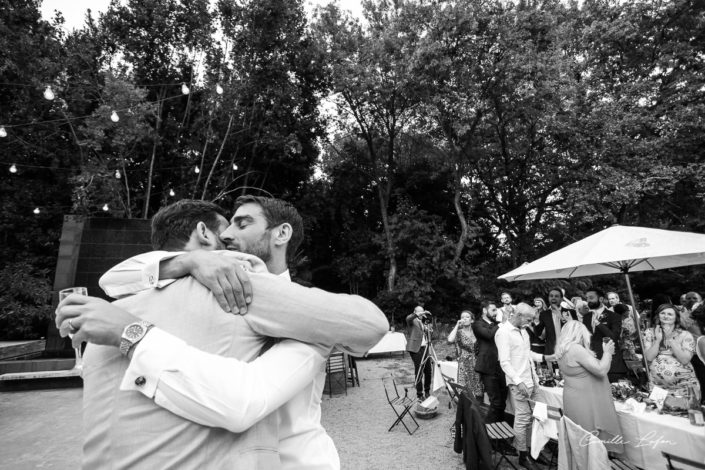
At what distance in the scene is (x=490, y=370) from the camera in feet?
18.3

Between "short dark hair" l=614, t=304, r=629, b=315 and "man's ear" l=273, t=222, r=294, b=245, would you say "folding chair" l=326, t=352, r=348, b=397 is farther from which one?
"man's ear" l=273, t=222, r=294, b=245

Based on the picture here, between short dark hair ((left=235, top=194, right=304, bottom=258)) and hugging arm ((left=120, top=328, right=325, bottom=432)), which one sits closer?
hugging arm ((left=120, top=328, right=325, bottom=432))

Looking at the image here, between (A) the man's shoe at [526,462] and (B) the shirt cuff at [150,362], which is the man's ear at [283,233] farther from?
(A) the man's shoe at [526,462]

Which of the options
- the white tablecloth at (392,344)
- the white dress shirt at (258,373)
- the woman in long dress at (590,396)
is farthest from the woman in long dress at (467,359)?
the white tablecloth at (392,344)

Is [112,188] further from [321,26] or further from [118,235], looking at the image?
[321,26]

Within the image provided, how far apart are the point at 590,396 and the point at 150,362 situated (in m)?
4.50

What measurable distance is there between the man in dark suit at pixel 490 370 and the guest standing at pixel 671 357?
186 cm

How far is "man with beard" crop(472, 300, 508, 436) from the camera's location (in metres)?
5.49

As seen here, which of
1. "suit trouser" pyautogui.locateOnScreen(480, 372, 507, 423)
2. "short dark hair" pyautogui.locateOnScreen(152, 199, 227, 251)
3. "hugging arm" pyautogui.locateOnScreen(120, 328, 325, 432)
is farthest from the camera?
"suit trouser" pyautogui.locateOnScreen(480, 372, 507, 423)

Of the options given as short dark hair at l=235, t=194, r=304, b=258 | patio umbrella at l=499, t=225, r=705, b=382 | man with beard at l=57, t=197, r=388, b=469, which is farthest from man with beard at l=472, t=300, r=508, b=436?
man with beard at l=57, t=197, r=388, b=469

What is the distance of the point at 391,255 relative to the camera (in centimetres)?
1720

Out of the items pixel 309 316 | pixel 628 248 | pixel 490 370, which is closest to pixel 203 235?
pixel 309 316

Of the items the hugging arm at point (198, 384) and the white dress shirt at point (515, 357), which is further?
the white dress shirt at point (515, 357)

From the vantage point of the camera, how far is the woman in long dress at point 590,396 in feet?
12.8
